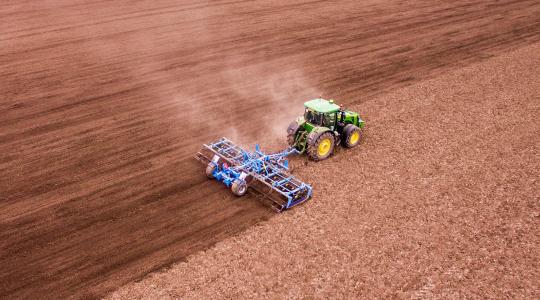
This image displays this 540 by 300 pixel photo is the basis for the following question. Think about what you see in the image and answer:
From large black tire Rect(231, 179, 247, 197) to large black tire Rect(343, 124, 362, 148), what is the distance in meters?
4.11

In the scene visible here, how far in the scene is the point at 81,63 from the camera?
2412 cm

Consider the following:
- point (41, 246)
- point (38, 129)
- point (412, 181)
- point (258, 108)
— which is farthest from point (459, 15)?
point (41, 246)

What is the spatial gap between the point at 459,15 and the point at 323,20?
10.1 metres

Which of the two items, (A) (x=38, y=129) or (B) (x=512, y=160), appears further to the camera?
(A) (x=38, y=129)

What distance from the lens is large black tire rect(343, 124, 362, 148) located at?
14.9 meters

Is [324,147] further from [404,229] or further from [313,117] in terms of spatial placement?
[404,229]

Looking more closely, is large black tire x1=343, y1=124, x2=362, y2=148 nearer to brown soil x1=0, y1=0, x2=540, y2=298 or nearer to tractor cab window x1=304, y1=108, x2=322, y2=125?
tractor cab window x1=304, y1=108, x2=322, y2=125

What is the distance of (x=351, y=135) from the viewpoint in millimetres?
15031

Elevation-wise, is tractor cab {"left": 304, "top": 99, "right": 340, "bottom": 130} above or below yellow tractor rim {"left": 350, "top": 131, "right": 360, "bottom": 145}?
above

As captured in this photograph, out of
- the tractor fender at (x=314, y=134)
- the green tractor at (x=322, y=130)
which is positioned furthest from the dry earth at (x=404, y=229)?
the tractor fender at (x=314, y=134)

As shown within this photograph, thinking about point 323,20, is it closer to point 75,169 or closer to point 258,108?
point 258,108

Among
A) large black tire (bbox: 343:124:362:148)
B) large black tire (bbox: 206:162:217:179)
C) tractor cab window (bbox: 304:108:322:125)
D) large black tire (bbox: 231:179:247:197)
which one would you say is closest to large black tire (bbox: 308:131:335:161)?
tractor cab window (bbox: 304:108:322:125)

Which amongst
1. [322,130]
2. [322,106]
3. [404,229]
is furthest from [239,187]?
[404,229]

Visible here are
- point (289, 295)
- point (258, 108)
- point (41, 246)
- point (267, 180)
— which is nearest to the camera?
point (289, 295)
